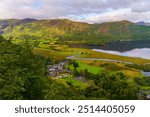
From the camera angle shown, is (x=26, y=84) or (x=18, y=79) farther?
(x=26, y=84)

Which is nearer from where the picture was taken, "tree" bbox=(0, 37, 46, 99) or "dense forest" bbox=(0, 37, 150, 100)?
"dense forest" bbox=(0, 37, 150, 100)

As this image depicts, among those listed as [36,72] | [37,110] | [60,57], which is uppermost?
[37,110]

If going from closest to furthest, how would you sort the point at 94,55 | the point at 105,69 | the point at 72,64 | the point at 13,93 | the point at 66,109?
the point at 66,109 < the point at 13,93 < the point at 105,69 < the point at 72,64 < the point at 94,55

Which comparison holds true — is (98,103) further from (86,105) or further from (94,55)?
(94,55)

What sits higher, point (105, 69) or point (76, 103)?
point (76, 103)

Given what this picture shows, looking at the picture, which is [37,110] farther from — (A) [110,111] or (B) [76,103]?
(A) [110,111]

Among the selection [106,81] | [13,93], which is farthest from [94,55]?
[13,93]

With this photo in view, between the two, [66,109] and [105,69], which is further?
[105,69]

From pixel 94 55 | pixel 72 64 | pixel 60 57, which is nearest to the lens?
pixel 72 64

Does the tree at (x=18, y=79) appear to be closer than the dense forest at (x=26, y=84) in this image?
No

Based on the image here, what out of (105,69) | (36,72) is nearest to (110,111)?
(36,72)

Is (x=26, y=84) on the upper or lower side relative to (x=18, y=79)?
lower
